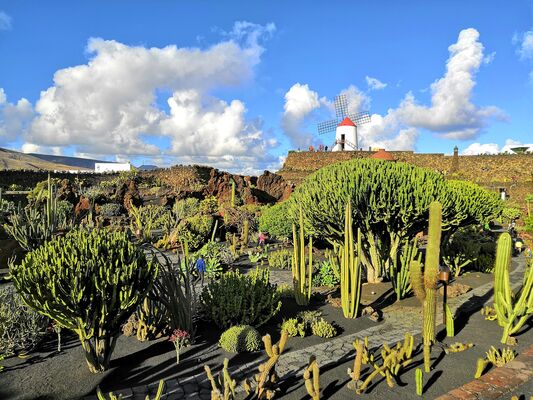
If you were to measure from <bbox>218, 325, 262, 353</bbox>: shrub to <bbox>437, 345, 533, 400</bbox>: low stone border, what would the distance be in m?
2.83

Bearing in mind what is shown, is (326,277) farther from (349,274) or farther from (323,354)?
(323,354)

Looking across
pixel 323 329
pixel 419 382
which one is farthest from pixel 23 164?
pixel 419 382

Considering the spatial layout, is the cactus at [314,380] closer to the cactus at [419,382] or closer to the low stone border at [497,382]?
the cactus at [419,382]

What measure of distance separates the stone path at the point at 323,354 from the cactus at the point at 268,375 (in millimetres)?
393

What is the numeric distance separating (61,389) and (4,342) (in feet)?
5.35

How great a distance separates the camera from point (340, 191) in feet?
32.1

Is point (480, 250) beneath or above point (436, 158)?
beneath

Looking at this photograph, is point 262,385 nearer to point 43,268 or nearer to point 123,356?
point 123,356

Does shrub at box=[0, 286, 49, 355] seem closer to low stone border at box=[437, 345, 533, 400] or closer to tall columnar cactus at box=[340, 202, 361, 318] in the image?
tall columnar cactus at box=[340, 202, 361, 318]

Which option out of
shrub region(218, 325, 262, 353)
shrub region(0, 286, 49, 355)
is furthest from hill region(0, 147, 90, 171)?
shrub region(218, 325, 262, 353)

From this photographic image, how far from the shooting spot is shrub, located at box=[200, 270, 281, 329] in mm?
7211

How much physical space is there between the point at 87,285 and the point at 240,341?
2629 mm

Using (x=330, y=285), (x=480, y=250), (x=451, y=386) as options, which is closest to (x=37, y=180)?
(x=330, y=285)

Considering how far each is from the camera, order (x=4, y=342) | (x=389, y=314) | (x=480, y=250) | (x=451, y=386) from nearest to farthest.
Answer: (x=451, y=386), (x=4, y=342), (x=389, y=314), (x=480, y=250)
